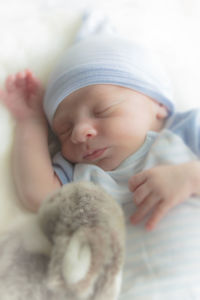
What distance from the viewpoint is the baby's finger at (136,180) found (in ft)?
1.42

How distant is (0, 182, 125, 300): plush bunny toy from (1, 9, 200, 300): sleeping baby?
3 centimetres

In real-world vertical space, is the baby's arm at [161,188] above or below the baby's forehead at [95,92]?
below

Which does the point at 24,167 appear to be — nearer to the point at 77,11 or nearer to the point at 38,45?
the point at 38,45

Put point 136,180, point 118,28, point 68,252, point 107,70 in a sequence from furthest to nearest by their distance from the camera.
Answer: point 118,28 < point 107,70 < point 136,180 < point 68,252

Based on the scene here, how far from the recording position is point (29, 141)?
52 cm

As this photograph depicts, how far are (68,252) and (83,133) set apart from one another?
0.19 m

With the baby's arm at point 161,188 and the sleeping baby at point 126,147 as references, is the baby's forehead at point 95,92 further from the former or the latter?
the baby's arm at point 161,188

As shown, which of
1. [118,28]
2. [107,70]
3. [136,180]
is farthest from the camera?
[118,28]

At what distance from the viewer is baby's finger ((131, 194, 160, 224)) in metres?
0.40

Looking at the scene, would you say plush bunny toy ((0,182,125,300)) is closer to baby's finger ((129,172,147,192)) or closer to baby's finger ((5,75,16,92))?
baby's finger ((129,172,147,192))

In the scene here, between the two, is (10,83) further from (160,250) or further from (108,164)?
(160,250)

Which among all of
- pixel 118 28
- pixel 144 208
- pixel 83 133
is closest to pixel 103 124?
pixel 83 133

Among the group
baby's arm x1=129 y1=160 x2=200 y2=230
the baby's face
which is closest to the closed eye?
the baby's face

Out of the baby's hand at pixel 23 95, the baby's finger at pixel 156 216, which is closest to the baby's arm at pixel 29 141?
the baby's hand at pixel 23 95
